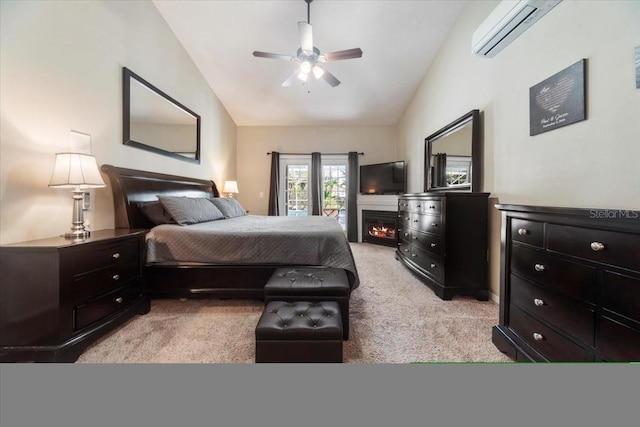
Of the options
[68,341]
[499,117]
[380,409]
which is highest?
[499,117]

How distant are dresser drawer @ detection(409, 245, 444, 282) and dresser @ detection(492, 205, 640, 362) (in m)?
1.03

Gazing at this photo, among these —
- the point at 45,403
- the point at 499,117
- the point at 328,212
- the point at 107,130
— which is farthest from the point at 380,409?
the point at 328,212

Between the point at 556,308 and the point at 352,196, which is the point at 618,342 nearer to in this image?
the point at 556,308

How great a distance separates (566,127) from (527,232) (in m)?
1.01

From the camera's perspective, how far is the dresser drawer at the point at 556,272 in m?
1.07

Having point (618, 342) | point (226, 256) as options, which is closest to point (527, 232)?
point (618, 342)

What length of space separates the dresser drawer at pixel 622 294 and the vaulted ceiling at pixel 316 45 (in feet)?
11.3

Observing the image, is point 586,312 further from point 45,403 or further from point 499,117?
point 499,117

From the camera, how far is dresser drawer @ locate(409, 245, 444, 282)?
8.52 feet

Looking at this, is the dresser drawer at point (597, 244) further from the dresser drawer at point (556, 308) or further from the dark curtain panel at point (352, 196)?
the dark curtain panel at point (352, 196)

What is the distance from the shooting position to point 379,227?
17.9 feet

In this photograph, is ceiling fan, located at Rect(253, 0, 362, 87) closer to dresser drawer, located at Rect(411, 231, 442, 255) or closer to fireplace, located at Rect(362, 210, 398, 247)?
dresser drawer, located at Rect(411, 231, 442, 255)

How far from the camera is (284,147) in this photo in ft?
19.4

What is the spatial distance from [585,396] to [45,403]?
2.59 ft
